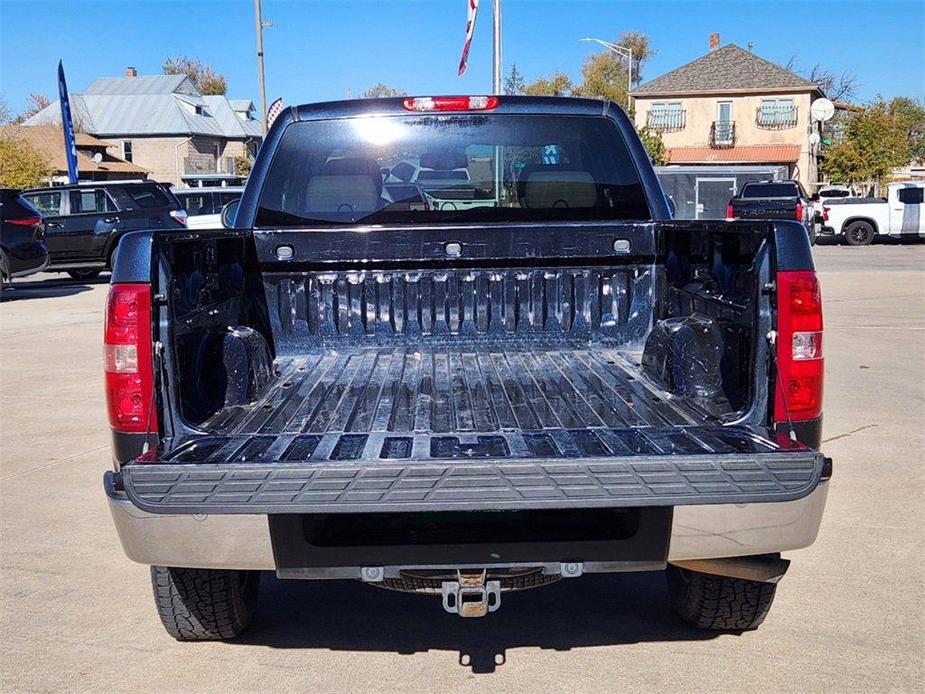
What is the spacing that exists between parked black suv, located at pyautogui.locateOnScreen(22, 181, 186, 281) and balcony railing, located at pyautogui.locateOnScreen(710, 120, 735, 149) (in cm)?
3967

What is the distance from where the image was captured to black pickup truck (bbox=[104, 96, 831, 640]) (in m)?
2.98

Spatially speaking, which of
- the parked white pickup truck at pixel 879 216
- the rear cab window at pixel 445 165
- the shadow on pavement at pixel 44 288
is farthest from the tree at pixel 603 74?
the rear cab window at pixel 445 165

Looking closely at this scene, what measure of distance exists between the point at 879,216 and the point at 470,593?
1117 inches

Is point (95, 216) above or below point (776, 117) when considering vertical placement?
below

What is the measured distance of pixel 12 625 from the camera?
4.21 m

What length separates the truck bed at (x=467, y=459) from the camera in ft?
9.53

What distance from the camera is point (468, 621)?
418 centimetres

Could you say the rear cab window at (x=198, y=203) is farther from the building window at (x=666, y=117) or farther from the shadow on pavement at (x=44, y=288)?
the building window at (x=666, y=117)

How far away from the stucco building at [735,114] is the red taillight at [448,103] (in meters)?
50.1

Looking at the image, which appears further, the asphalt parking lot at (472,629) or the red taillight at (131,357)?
the asphalt parking lot at (472,629)

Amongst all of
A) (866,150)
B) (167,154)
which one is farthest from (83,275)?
(167,154)

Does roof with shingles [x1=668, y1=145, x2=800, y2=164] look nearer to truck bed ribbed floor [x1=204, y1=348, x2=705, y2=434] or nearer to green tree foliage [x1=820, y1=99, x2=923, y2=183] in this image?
green tree foliage [x1=820, y1=99, x2=923, y2=183]

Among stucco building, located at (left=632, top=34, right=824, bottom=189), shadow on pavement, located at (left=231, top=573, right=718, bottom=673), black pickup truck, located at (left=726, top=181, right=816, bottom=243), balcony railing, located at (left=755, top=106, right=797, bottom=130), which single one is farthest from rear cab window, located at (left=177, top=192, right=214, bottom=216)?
balcony railing, located at (left=755, top=106, right=797, bottom=130)

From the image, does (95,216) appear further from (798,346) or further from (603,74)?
(603,74)
